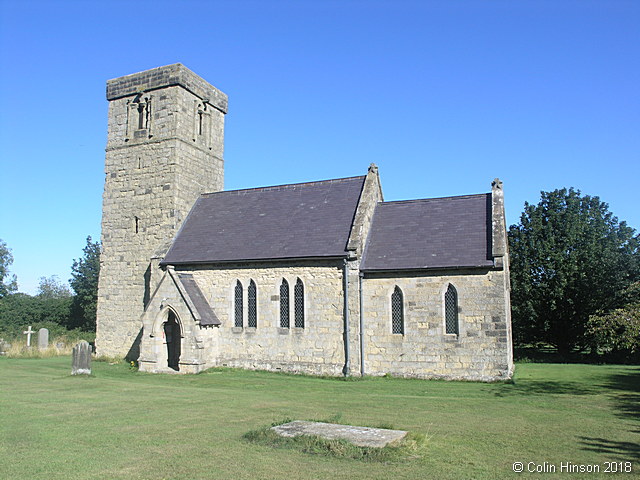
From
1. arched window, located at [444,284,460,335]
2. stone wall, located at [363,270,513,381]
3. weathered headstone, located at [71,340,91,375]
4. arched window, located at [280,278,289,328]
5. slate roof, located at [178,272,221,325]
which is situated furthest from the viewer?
slate roof, located at [178,272,221,325]

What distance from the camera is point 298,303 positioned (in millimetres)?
23828

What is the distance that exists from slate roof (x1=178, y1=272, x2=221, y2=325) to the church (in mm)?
71

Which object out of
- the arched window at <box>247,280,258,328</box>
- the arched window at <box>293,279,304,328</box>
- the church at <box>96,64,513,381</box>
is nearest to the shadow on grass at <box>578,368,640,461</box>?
the church at <box>96,64,513,381</box>

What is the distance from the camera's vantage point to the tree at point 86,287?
56.0 metres

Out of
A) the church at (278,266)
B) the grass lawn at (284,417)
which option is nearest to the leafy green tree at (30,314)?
the church at (278,266)

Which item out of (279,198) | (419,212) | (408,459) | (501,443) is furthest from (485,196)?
(408,459)

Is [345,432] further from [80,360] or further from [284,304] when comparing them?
[80,360]

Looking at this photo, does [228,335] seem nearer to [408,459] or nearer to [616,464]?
[408,459]

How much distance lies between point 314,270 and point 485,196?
28.3 feet

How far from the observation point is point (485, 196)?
24.8 m

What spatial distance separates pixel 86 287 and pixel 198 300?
4235 centimetres

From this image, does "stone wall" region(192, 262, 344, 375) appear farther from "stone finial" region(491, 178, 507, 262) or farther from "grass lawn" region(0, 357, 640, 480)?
"stone finial" region(491, 178, 507, 262)

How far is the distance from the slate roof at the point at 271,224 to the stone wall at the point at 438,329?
119 inches

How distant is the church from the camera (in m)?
21.6
